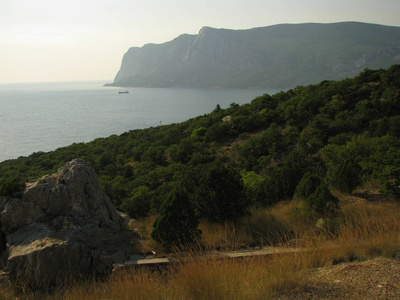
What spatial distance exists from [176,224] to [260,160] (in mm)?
14634

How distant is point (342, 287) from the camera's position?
300cm

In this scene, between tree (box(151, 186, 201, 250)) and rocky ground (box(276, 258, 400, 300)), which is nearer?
rocky ground (box(276, 258, 400, 300))

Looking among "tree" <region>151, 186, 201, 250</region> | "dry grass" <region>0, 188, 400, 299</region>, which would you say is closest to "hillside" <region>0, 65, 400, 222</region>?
"tree" <region>151, 186, 201, 250</region>

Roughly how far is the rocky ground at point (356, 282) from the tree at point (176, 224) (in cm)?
211

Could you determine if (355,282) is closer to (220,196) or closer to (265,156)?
(220,196)

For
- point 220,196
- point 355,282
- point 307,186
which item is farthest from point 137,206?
point 355,282

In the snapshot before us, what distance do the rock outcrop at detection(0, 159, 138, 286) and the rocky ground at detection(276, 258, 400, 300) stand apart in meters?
3.01

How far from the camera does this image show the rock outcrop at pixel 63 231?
4.36 m

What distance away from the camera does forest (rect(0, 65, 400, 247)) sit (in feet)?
19.7

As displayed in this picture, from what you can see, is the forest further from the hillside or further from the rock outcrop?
the rock outcrop

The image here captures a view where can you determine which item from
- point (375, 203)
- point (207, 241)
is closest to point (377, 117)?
point (375, 203)

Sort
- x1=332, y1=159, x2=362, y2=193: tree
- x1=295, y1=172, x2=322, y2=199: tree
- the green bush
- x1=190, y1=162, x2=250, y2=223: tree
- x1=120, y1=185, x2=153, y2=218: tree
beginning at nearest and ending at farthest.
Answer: the green bush
x1=190, y1=162, x2=250, y2=223: tree
x1=295, y1=172, x2=322, y2=199: tree
x1=332, y1=159, x2=362, y2=193: tree
x1=120, y1=185, x2=153, y2=218: tree

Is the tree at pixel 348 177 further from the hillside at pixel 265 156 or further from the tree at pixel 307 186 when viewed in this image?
the tree at pixel 307 186

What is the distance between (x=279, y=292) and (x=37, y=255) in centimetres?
358
